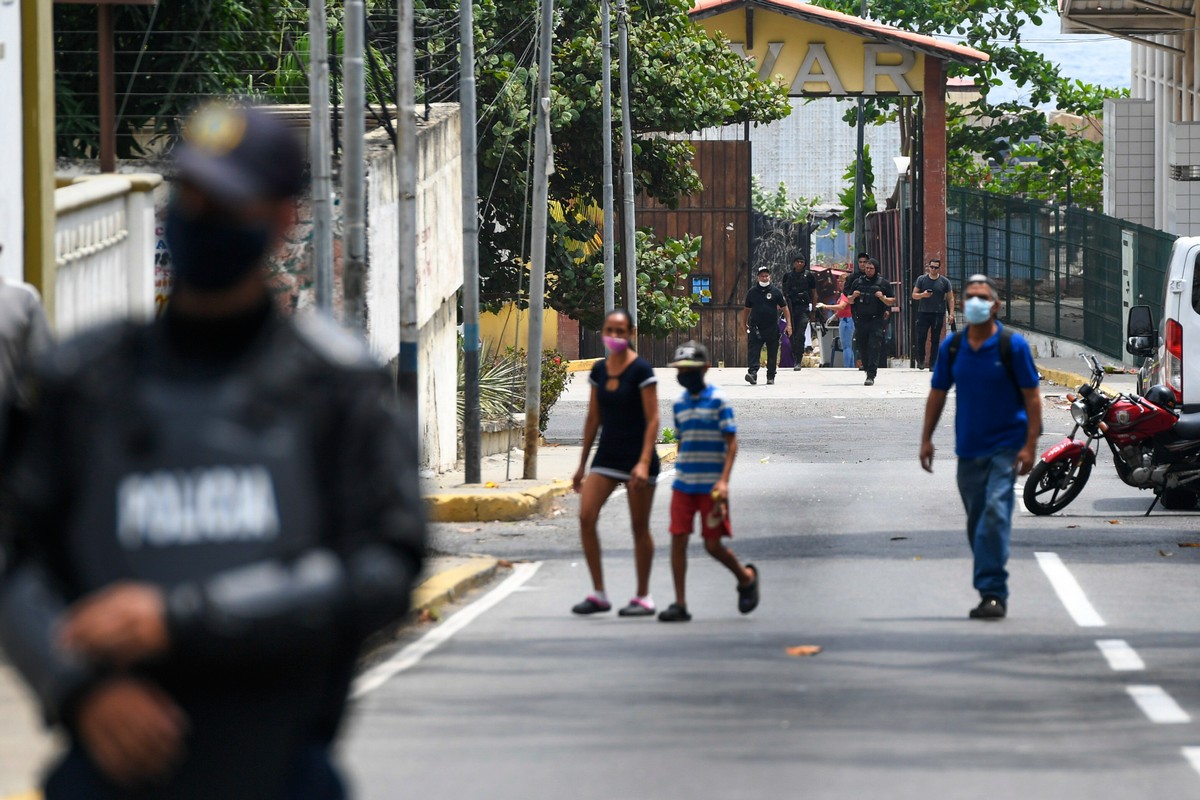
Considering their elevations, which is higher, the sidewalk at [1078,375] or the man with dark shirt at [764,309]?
the man with dark shirt at [764,309]

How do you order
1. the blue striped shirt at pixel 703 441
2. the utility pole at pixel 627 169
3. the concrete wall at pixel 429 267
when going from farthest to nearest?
the utility pole at pixel 627 169
the concrete wall at pixel 429 267
the blue striped shirt at pixel 703 441

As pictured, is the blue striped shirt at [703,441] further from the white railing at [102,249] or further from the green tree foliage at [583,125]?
the green tree foliage at [583,125]

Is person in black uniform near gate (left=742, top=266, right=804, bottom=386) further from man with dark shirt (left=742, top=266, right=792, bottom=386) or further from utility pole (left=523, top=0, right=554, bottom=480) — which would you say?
utility pole (left=523, top=0, right=554, bottom=480)

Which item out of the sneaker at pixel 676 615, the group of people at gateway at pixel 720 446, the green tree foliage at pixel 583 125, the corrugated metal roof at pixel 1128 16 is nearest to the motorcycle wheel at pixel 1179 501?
the group of people at gateway at pixel 720 446

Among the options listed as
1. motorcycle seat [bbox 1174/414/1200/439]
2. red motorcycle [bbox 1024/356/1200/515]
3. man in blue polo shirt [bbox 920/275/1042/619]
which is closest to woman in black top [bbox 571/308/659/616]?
man in blue polo shirt [bbox 920/275/1042/619]

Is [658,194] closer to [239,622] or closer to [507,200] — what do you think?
[507,200]

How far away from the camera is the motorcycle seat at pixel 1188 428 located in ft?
52.6

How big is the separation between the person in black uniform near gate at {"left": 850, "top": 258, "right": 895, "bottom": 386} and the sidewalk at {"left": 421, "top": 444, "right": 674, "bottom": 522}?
36.3ft

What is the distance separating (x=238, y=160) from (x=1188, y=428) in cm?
1417

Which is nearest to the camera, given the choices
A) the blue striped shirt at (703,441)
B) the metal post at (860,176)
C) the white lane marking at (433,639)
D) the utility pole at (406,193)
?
the white lane marking at (433,639)

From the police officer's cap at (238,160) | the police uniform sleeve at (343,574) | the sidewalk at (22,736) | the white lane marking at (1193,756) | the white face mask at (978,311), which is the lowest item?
the white lane marking at (1193,756)

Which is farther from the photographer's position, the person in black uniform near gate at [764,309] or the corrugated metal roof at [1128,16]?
the corrugated metal roof at [1128,16]

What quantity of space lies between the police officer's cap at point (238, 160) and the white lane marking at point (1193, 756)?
525 centimetres

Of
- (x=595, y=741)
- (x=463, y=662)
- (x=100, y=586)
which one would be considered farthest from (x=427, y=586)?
(x=100, y=586)
